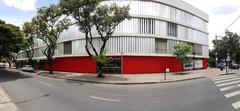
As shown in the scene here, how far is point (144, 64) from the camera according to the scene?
31219 mm

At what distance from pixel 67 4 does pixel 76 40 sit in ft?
41.9

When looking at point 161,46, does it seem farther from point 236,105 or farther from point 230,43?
point 230,43

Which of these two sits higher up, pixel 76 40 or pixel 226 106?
pixel 76 40

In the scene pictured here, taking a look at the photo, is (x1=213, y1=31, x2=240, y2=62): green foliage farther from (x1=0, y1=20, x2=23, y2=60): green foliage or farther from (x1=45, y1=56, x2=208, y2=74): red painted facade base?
(x1=0, y1=20, x2=23, y2=60): green foliage

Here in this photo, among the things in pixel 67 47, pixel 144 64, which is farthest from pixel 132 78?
pixel 67 47

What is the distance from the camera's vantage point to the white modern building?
101 ft

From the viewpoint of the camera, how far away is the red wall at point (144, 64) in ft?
99.3

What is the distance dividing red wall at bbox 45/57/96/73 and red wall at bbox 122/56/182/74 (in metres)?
5.14

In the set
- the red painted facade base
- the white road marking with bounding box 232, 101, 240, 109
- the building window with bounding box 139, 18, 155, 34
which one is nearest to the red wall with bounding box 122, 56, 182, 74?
the red painted facade base

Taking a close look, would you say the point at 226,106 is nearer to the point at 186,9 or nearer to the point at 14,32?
the point at 14,32

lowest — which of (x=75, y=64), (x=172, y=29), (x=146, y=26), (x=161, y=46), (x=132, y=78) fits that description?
(x=132, y=78)

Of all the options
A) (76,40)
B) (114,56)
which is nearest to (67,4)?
(114,56)

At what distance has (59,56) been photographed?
41219mm

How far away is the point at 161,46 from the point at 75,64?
13.4 metres
